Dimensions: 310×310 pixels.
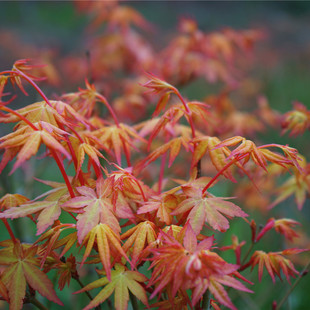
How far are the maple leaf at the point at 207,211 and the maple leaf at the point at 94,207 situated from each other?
0.31 ft

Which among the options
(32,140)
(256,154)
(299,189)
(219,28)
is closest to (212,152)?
(256,154)

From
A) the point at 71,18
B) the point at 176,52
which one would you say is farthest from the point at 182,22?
the point at 71,18

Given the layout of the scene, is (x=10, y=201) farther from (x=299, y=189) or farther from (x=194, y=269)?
(x=299, y=189)

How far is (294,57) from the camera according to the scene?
3.89 metres

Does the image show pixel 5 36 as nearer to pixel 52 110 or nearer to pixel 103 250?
pixel 52 110

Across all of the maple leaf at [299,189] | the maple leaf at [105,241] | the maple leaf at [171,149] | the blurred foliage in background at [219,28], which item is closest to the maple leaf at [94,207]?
the maple leaf at [105,241]

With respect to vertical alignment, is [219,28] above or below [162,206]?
below

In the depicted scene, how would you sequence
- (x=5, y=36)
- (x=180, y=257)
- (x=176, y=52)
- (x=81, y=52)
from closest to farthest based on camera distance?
1. (x=180, y=257)
2. (x=176, y=52)
3. (x=5, y=36)
4. (x=81, y=52)

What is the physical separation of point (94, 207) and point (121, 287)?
0.12 m

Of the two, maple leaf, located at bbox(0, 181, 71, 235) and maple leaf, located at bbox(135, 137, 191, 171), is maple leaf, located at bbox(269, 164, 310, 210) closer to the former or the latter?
maple leaf, located at bbox(135, 137, 191, 171)

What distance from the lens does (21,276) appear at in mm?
565

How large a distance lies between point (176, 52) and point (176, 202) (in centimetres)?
99

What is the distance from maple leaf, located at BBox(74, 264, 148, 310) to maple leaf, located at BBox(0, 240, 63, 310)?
0.06 m

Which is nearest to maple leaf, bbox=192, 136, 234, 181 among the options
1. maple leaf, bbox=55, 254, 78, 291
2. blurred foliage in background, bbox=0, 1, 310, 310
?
maple leaf, bbox=55, 254, 78, 291
